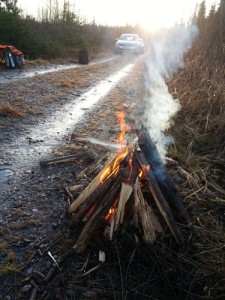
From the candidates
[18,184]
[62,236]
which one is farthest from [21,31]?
[62,236]

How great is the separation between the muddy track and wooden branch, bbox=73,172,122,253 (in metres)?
0.25

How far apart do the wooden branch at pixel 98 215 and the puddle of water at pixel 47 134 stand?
6.28 ft

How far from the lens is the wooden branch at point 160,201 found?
8.26ft

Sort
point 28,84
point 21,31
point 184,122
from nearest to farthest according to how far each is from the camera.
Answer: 1. point 184,122
2. point 28,84
3. point 21,31

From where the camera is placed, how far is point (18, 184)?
3.59 metres

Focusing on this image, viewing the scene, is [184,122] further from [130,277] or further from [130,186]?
[130,277]

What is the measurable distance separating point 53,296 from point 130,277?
0.63 metres

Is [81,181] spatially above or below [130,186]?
below

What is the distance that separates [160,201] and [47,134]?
3.34 metres

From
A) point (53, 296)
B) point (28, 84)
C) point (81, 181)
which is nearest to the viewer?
point (53, 296)

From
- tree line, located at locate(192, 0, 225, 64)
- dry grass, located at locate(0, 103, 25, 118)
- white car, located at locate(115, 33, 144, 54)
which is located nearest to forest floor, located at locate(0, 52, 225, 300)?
dry grass, located at locate(0, 103, 25, 118)

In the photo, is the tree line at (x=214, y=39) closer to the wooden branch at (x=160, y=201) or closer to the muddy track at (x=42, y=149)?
the muddy track at (x=42, y=149)

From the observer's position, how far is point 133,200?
2.59 meters

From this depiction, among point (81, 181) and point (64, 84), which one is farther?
point (64, 84)
